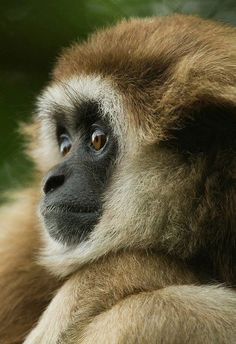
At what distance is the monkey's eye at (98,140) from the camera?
10.4 feet

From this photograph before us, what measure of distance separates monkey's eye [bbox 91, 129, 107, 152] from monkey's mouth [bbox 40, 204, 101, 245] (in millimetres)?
275

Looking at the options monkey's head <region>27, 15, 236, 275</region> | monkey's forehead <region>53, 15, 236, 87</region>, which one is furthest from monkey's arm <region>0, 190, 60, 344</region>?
monkey's forehead <region>53, 15, 236, 87</region>

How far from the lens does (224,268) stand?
284 centimetres

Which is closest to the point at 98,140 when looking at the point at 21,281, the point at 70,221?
the point at 70,221

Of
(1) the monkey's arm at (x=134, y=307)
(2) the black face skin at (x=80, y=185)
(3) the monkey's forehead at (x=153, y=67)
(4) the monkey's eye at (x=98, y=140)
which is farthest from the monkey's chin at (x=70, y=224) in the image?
(3) the monkey's forehead at (x=153, y=67)

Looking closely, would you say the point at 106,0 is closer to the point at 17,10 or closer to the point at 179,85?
the point at 17,10

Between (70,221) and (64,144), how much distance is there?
1.66 feet

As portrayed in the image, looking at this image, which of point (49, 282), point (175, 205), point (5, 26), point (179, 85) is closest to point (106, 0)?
point (5, 26)

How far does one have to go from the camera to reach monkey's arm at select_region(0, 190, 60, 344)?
11.1 feet

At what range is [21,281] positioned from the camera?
3457mm

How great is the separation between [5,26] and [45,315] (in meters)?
1.20

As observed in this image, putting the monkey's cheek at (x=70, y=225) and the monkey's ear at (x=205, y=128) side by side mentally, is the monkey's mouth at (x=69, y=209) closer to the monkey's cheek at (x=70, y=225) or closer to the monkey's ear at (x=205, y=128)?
the monkey's cheek at (x=70, y=225)

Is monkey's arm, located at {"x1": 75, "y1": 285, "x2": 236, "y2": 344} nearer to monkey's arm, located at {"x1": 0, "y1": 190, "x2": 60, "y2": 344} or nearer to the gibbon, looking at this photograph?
the gibbon

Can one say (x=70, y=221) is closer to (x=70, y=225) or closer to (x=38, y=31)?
(x=70, y=225)
